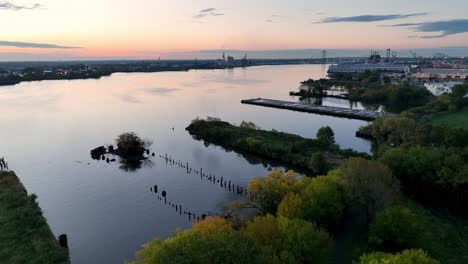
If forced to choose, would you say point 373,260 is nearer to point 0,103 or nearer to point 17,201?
point 17,201

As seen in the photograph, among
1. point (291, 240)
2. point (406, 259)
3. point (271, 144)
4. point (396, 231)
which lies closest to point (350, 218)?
point (396, 231)

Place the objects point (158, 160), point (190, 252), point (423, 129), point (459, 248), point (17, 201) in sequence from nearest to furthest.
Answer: point (190, 252) < point (459, 248) < point (17, 201) < point (423, 129) < point (158, 160)

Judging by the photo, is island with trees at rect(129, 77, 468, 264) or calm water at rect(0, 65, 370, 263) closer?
island with trees at rect(129, 77, 468, 264)

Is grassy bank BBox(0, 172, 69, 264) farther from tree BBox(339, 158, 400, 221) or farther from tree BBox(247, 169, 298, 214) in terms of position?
tree BBox(339, 158, 400, 221)

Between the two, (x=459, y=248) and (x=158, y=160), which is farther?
(x=158, y=160)

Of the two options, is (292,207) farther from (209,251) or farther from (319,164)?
(319,164)

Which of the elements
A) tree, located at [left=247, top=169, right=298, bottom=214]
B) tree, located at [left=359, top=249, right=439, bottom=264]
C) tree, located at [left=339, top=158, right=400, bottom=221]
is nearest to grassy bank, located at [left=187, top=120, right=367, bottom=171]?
tree, located at [left=339, top=158, right=400, bottom=221]

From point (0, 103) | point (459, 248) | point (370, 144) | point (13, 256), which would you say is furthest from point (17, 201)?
point (0, 103)
